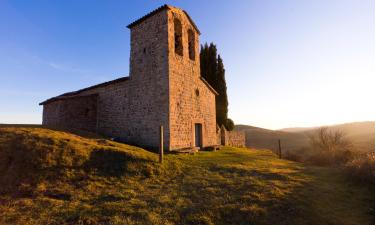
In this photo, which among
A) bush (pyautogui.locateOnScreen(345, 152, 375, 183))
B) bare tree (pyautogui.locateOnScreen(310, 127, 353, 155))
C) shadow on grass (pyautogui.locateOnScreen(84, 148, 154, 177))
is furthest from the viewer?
bare tree (pyautogui.locateOnScreen(310, 127, 353, 155))

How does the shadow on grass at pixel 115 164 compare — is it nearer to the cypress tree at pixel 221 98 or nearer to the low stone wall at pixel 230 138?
the low stone wall at pixel 230 138

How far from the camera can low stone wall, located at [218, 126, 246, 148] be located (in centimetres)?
2252

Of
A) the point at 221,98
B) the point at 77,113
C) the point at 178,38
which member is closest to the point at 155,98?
the point at 178,38

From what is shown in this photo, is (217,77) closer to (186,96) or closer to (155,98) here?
(186,96)

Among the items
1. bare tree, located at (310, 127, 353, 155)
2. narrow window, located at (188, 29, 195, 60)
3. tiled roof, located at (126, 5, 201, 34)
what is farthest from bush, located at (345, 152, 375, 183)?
tiled roof, located at (126, 5, 201, 34)

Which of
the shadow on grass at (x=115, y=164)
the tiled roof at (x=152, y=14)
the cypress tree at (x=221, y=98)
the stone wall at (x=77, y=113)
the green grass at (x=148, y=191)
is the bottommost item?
the green grass at (x=148, y=191)

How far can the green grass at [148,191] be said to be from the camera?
5.73 metres

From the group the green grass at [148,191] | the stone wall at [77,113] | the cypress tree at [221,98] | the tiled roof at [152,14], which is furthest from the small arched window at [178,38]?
the cypress tree at [221,98]

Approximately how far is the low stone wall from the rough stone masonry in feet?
12.6

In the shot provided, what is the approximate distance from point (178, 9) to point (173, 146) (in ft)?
32.0

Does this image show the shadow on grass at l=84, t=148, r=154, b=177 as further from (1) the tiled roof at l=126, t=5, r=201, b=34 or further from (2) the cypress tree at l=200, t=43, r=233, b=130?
(2) the cypress tree at l=200, t=43, r=233, b=130

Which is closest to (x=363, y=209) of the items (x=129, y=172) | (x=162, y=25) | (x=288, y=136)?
(x=129, y=172)

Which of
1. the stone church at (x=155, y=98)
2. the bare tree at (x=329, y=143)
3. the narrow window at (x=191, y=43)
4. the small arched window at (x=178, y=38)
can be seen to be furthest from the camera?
the bare tree at (x=329, y=143)

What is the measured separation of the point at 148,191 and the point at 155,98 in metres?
7.98
